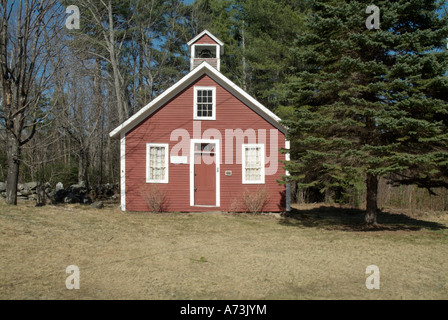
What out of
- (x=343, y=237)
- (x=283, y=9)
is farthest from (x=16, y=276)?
(x=283, y=9)

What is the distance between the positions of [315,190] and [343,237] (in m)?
11.5

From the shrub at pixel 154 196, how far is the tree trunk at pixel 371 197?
7.13m

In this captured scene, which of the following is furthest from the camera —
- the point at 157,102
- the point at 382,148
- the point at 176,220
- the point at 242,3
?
the point at 242,3

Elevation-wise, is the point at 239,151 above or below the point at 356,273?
above

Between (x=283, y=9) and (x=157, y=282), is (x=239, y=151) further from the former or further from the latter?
(x=283, y=9)

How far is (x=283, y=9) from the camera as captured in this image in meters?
23.0

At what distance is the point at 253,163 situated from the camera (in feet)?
48.6

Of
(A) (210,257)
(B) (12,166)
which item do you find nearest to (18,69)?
(B) (12,166)

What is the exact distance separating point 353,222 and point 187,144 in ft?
21.7

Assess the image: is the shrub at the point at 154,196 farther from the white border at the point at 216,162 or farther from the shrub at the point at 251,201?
the shrub at the point at 251,201

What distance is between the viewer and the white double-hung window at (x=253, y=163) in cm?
1473
